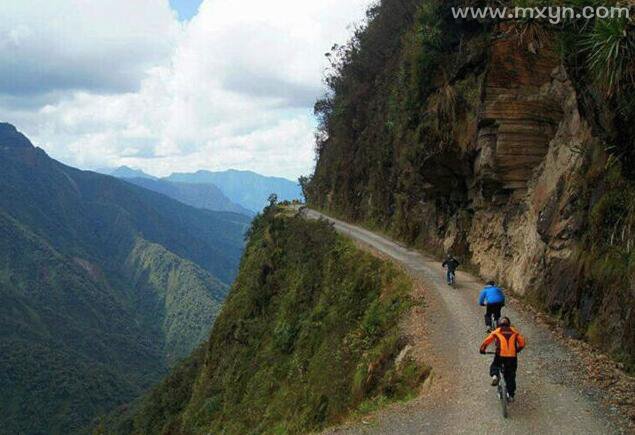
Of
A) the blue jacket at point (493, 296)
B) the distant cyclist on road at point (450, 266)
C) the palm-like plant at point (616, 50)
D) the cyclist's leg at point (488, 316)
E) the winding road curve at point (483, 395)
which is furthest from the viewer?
the distant cyclist on road at point (450, 266)

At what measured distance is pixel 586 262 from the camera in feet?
43.8

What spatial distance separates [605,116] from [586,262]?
375cm

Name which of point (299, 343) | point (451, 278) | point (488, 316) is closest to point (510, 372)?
point (488, 316)

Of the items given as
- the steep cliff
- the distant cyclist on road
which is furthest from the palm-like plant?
the distant cyclist on road

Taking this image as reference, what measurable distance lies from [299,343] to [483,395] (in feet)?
50.3

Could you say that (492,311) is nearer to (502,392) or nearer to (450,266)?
(502,392)

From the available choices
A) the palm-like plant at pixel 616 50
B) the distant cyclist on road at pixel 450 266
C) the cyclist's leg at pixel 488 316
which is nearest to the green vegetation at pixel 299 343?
the distant cyclist on road at pixel 450 266

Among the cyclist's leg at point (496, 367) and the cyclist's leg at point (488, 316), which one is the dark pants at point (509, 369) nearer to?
the cyclist's leg at point (496, 367)

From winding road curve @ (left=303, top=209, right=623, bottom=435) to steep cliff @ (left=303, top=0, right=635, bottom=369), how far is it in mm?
1283

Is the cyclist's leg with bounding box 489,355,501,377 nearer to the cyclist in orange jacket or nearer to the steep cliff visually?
the cyclist in orange jacket

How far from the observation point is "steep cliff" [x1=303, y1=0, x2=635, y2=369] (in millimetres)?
12148

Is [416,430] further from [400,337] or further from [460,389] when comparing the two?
[400,337]

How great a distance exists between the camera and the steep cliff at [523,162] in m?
12.1

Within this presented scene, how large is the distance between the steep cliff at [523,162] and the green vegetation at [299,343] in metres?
4.49
